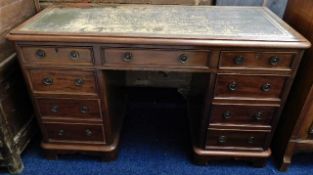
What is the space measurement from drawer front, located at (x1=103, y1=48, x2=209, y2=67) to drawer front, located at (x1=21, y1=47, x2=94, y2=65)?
87 millimetres

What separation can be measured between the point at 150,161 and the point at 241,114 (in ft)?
1.88

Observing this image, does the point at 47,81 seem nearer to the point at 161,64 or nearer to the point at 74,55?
the point at 74,55

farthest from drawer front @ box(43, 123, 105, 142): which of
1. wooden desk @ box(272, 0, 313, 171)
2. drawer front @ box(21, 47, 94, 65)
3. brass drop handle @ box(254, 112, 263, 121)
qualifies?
wooden desk @ box(272, 0, 313, 171)

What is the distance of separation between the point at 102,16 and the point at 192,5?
534 mm

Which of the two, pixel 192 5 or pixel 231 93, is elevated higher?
pixel 192 5

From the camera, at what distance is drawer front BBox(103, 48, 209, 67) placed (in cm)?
118

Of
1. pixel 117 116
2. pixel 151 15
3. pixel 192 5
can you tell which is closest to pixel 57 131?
pixel 117 116

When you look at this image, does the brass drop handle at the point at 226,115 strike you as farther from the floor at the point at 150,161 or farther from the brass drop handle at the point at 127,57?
the brass drop handle at the point at 127,57

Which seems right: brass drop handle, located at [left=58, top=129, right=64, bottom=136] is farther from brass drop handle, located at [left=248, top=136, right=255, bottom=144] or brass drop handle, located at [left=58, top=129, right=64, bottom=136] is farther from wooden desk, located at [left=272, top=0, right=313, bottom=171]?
wooden desk, located at [left=272, top=0, right=313, bottom=171]


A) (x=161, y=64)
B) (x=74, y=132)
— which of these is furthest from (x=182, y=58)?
(x=74, y=132)

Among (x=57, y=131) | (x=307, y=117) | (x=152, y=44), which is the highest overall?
(x=152, y=44)

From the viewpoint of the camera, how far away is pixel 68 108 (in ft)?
4.50

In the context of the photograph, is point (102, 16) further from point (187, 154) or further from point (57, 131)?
point (187, 154)

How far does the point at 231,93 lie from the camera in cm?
130
